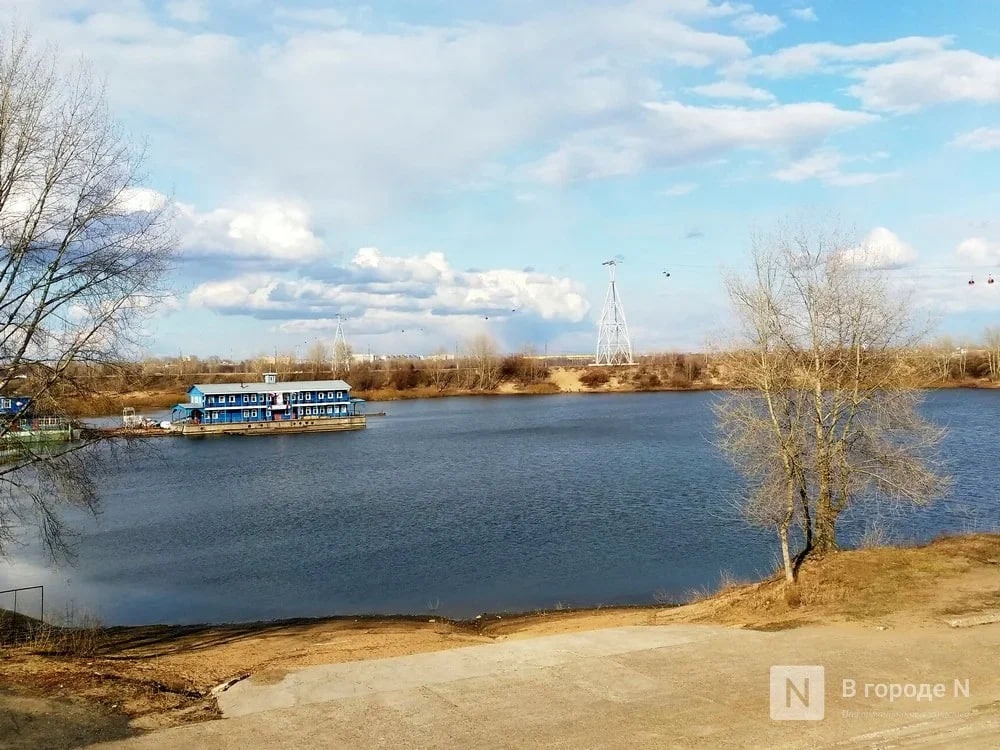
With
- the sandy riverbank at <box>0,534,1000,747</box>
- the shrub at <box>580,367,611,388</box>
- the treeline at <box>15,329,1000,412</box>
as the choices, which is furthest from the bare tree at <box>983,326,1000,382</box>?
the sandy riverbank at <box>0,534,1000,747</box>

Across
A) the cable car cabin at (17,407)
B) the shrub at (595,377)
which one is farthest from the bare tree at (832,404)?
the shrub at (595,377)

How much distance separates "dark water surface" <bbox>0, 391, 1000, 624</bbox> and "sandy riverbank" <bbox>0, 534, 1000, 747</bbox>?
3.65 meters

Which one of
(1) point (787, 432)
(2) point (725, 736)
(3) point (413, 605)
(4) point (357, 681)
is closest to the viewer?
(2) point (725, 736)

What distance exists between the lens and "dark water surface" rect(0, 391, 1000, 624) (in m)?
24.5

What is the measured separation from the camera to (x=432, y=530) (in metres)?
33.3

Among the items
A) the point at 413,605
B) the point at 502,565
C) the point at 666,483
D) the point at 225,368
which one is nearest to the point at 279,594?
the point at 413,605

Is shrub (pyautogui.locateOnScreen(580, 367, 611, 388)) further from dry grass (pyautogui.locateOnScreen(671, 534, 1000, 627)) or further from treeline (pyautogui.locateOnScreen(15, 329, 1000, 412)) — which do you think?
dry grass (pyautogui.locateOnScreen(671, 534, 1000, 627))

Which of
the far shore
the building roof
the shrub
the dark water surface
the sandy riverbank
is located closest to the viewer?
the sandy riverbank

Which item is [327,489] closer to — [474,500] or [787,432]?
[474,500]

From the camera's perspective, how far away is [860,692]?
10.1 metres

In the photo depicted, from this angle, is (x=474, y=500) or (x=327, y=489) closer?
(x=474, y=500)

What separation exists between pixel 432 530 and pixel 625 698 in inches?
937

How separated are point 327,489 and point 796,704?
130 feet

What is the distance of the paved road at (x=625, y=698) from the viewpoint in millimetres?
8742
